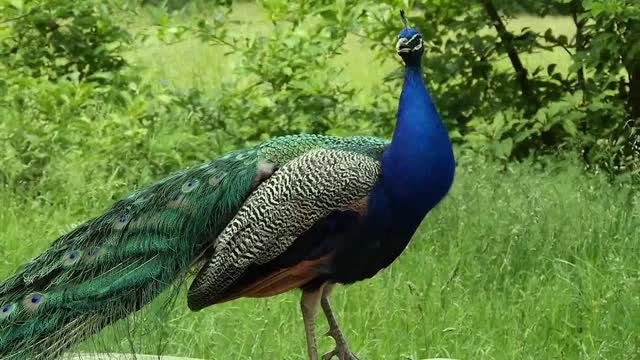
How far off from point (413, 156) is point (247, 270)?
1.90 feet

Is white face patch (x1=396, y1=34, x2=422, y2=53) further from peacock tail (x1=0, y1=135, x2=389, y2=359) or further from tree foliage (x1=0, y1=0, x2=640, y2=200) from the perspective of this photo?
tree foliage (x1=0, y1=0, x2=640, y2=200)

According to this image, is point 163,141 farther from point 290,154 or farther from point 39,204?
point 290,154

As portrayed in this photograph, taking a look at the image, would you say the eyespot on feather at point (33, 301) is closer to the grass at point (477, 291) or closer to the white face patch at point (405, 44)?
the grass at point (477, 291)

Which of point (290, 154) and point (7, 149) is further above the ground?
point (290, 154)

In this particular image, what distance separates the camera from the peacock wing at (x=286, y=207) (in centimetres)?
347

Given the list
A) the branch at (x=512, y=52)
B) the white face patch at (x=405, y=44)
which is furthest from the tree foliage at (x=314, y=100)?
the white face patch at (x=405, y=44)

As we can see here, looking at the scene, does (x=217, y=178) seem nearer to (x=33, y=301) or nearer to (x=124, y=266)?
(x=124, y=266)

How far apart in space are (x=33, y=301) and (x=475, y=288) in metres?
1.86

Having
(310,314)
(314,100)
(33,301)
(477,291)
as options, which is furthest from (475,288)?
(314,100)

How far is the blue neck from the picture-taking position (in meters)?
3.45

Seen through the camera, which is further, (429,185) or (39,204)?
(39,204)

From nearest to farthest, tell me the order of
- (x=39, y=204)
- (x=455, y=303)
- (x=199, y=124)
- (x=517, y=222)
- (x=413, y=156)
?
(x=413, y=156) < (x=455, y=303) < (x=517, y=222) < (x=39, y=204) < (x=199, y=124)

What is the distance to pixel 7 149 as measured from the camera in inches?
252

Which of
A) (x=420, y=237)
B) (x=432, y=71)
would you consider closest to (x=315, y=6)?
(x=432, y=71)
